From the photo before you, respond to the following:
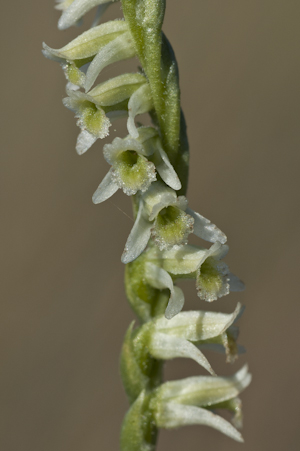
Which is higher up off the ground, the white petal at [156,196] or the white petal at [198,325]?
the white petal at [156,196]

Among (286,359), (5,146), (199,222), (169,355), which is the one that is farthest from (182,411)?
(5,146)

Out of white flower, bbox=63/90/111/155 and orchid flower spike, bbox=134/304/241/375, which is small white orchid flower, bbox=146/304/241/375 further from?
white flower, bbox=63/90/111/155

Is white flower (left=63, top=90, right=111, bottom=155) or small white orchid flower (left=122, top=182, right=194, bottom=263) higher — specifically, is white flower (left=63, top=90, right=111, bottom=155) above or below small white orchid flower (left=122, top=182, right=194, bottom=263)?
above

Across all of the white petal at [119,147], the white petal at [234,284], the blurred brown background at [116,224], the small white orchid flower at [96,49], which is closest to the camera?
the white petal at [119,147]

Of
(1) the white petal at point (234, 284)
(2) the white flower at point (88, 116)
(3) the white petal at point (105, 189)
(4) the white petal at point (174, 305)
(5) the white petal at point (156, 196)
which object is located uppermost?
(2) the white flower at point (88, 116)

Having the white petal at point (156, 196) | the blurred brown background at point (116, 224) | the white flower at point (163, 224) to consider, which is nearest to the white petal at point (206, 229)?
the white flower at point (163, 224)

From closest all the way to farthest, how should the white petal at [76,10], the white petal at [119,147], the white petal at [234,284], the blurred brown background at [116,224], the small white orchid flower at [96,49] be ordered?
the white petal at [119,147]
the small white orchid flower at [96,49]
the white petal at [76,10]
the white petal at [234,284]
the blurred brown background at [116,224]

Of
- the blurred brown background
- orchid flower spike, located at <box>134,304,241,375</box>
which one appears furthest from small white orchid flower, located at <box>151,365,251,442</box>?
the blurred brown background

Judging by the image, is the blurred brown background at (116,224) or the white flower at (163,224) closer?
the white flower at (163,224)

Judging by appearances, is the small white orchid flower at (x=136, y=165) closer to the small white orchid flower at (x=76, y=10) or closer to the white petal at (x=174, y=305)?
the white petal at (x=174, y=305)
